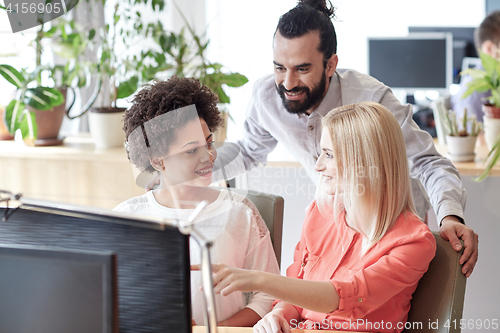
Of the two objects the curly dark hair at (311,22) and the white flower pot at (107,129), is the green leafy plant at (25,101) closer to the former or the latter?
the white flower pot at (107,129)

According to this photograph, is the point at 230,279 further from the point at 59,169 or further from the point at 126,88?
the point at 126,88

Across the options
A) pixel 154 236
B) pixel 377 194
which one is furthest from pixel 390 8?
pixel 154 236

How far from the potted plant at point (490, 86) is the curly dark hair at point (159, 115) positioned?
48.2 inches

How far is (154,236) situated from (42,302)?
0.46 feet

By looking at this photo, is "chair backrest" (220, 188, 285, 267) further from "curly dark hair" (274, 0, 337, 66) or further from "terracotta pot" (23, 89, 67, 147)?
"terracotta pot" (23, 89, 67, 147)

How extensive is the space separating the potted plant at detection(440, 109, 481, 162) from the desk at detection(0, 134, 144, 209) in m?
1.18

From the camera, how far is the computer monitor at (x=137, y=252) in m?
0.52

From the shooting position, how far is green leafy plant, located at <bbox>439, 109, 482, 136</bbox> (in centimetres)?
176

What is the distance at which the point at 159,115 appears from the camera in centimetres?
82

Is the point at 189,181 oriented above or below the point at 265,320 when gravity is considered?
above

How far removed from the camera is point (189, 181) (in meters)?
0.80

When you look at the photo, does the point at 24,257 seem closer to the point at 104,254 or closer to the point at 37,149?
the point at 104,254

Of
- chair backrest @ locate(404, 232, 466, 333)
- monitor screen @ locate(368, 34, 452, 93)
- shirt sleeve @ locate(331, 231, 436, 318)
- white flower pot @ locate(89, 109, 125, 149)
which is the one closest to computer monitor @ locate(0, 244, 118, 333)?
shirt sleeve @ locate(331, 231, 436, 318)

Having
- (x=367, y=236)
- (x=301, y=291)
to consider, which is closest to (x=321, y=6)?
(x=367, y=236)
